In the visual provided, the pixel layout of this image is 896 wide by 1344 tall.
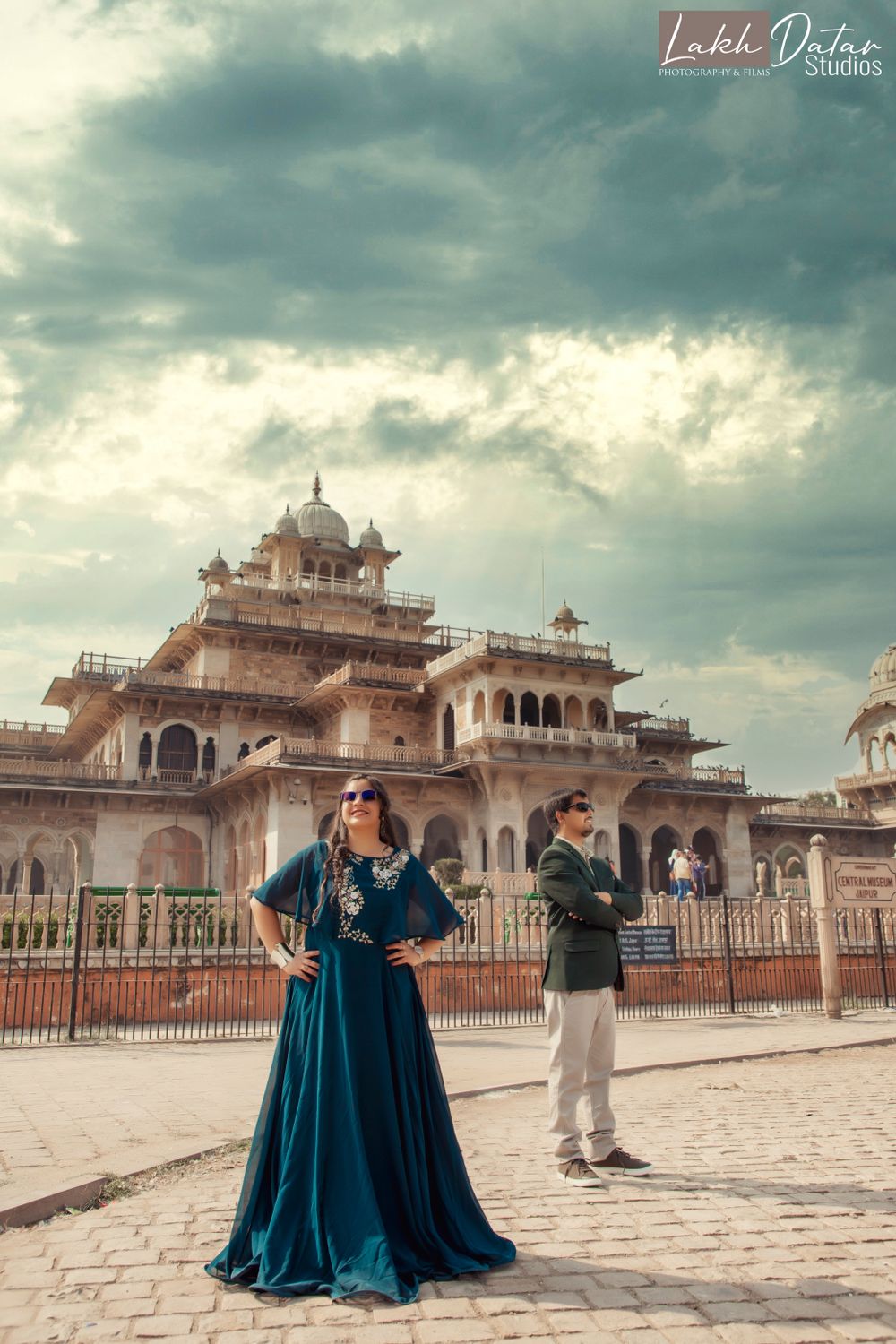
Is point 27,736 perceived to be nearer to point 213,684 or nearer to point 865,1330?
point 213,684

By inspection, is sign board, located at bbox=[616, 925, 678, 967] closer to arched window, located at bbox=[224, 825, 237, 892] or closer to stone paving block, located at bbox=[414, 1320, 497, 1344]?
stone paving block, located at bbox=[414, 1320, 497, 1344]

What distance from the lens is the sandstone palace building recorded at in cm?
3023

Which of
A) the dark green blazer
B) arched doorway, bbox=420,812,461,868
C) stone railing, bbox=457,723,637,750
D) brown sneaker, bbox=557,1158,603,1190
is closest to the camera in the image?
brown sneaker, bbox=557,1158,603,1190

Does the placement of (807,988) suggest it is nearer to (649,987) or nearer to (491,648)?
(649,987)

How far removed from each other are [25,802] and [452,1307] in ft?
102

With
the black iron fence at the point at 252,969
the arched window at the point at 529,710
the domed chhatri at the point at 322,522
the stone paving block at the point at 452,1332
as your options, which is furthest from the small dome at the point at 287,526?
the stone paving block at the point at 452,1332

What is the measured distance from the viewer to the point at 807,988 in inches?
634

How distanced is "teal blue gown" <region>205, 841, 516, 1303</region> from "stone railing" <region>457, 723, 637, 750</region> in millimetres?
25442

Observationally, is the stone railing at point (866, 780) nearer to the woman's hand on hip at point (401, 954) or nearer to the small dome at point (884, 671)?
the small dome at point (884, 671)

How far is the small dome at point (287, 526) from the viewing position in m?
40.8

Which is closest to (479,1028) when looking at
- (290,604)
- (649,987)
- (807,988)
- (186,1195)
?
(649,987)

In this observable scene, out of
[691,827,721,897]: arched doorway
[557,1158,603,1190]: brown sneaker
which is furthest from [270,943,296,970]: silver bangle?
[691,827,721,897]: arched doorway

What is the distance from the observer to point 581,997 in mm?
5078

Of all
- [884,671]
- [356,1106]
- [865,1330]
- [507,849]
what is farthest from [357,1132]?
[884,671]
